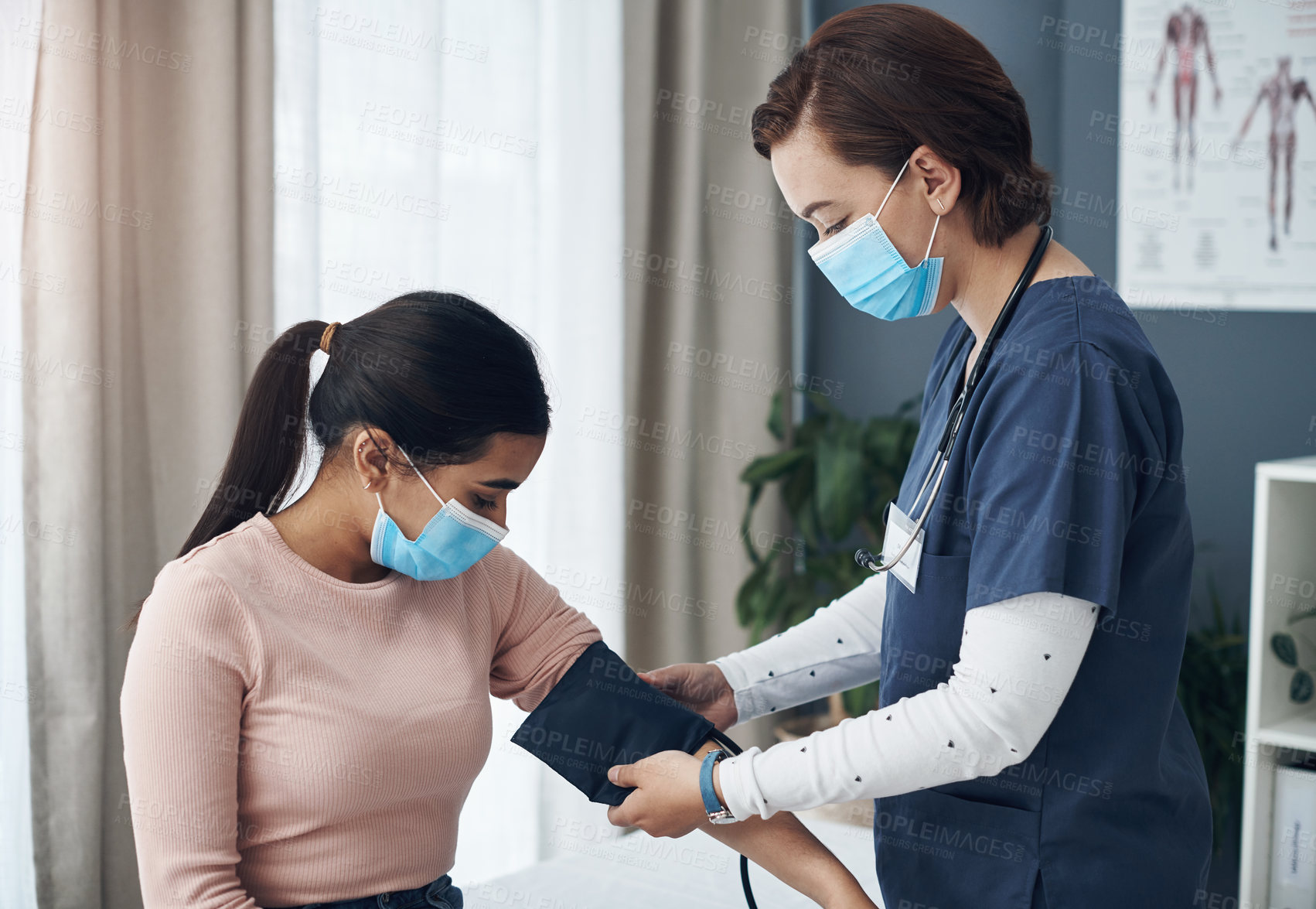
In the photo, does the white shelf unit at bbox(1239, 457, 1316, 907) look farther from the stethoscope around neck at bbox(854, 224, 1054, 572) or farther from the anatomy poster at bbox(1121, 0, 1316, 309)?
the stethoscope around neck at bbox(854, 224, 1054, 572)

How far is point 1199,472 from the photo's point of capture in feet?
8.86

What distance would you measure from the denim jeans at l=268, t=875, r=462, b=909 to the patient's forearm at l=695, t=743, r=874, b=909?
321 mm

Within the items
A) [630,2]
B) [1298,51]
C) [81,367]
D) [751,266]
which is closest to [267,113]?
[81,367]

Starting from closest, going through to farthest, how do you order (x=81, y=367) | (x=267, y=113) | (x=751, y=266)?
(x=81, y=367)
(x=267, y=113)
(x=751, y=266)

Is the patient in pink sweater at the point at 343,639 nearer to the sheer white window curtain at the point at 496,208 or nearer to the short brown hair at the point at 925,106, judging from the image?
the short brown hair at the point at 925,106

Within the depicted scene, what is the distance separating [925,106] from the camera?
112cm

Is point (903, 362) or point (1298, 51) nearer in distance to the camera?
point (1298, 51)

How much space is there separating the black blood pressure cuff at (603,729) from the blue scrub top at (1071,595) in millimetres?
319

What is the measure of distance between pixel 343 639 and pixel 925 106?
0.86 meters

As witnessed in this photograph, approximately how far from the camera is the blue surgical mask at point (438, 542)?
1.29 m

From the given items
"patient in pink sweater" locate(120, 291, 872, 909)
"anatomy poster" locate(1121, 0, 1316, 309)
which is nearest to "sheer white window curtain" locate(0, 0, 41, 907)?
"patient in pink sweater" locate(120, 291, 872, 909)

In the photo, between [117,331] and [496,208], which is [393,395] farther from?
[496,208]

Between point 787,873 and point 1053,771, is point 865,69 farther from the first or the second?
point 787,873

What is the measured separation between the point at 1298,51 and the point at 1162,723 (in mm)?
2020
